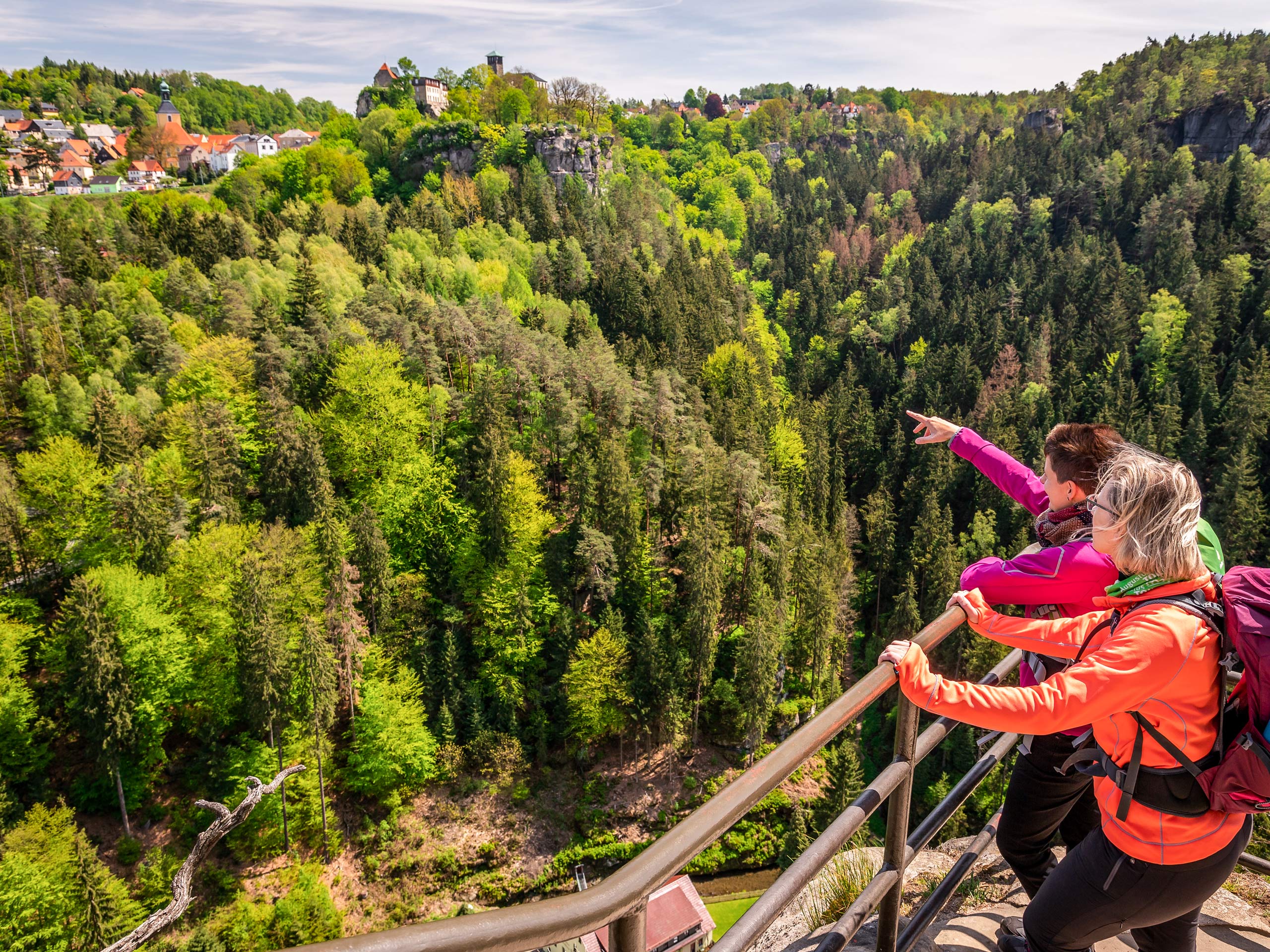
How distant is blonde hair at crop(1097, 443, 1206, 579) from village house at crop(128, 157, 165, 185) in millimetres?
115433

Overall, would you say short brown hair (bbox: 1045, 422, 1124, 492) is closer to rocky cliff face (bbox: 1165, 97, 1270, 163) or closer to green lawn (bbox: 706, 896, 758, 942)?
green lawn (bbox: 706, 896, 758, 942)

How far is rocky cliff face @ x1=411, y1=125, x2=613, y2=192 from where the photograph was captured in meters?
79.2

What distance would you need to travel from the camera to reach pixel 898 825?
110 inches

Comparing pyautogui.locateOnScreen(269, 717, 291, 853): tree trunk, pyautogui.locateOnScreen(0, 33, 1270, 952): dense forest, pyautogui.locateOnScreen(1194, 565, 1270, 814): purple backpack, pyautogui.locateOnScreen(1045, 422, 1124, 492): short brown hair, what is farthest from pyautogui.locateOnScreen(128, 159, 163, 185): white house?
pyautogui.locateOnScreen(1194, 565, 1270, 814): purple backpack

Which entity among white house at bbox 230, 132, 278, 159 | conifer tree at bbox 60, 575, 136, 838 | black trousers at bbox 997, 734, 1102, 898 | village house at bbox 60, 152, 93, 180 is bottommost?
conifer tree at bbox 60, 575, 136, 838

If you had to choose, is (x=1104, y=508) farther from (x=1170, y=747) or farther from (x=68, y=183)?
(x=68, y=183)

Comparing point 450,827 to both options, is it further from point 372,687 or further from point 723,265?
point 723,265

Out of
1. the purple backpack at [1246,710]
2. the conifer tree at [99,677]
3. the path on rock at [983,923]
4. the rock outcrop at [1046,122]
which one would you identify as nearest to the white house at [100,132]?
the conifer tree at [99,677]

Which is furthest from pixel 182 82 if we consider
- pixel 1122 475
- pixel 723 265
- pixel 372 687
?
pixel 1122 475

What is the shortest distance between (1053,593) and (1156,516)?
813 mm

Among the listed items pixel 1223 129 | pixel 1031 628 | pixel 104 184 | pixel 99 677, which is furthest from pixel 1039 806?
pixel 1223 129

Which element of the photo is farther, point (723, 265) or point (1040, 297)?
point (723, 265)

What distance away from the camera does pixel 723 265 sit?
280 feet

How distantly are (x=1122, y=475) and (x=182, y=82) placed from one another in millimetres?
171274
